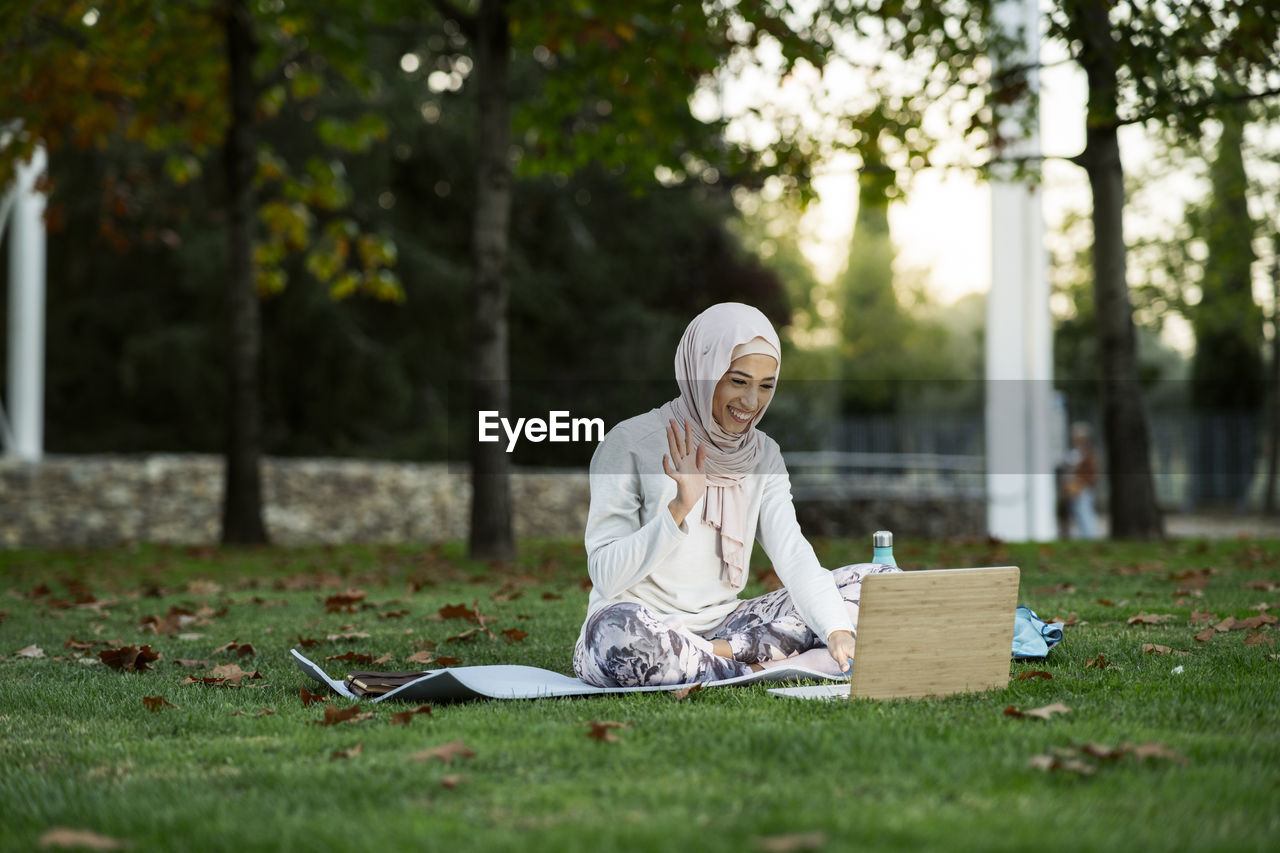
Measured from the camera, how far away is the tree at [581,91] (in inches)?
461

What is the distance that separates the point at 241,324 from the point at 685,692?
10.5 meters

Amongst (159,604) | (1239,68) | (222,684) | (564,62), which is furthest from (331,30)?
(222,684)

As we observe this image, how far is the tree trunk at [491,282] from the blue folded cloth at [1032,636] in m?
6.77

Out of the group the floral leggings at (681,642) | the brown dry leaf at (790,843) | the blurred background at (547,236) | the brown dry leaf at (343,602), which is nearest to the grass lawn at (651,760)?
the brown dry leaf at (790,843)

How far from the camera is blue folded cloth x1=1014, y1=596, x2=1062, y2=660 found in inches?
195

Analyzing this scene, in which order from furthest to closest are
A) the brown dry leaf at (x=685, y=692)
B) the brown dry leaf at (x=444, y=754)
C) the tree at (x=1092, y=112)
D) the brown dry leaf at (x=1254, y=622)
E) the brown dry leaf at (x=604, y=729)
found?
the tree at (x=1092, y=112) < the brown dry leaf at (x=1254, y=622) < the brown dry leaf at (x=685, y=692) < the brown dry leaf at (x=604, y=729) < the brown dry leaf at (x=444, y=754)

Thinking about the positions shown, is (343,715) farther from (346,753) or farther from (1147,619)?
(1147,619)

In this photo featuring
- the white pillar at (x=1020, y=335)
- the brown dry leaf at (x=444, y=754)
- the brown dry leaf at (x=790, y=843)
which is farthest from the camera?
the white pillar at (x=1020, y=335)

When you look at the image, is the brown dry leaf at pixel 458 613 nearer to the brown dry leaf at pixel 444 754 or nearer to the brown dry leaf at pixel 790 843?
the brown dry leaf at pixel 444 754

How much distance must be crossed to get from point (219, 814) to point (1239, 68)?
10361 millimetres

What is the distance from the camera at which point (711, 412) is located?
177 inches

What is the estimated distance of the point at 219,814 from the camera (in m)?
2.89

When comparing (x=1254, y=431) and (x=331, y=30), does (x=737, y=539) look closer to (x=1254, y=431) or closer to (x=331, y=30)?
(x=331, y=30)

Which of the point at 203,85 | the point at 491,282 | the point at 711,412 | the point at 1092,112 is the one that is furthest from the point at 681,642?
the point at 203,85
